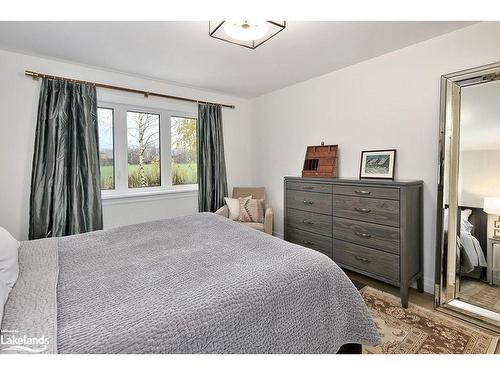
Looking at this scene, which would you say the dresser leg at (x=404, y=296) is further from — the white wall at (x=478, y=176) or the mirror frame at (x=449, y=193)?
the white wall at (x=478, y=176)

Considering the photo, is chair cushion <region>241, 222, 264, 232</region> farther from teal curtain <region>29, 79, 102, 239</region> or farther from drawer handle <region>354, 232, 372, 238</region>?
teal curtain <region>29, 79, 102, 239</region>

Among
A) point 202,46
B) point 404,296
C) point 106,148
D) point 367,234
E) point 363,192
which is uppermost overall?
point 202,46

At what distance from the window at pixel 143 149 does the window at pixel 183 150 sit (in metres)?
0.22

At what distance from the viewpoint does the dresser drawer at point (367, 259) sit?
2273mm

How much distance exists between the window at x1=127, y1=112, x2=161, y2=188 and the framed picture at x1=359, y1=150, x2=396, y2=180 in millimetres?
2673

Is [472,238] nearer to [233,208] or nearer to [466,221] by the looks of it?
[466,221]

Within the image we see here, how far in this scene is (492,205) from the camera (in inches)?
81.9

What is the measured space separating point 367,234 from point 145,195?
2.70 metres

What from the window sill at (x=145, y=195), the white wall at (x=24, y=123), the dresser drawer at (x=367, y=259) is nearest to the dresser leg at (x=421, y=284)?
the dresser drawer at (x=367, y=259)

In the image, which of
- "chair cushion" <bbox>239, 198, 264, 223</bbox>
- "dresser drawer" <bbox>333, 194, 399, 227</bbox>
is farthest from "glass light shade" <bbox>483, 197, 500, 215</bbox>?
"chair cushion" <bbox>239, 198, 264, 223</bbox>

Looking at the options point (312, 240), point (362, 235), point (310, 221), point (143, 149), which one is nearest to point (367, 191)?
point (362, 235)

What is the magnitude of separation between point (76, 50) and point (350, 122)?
297 centimetres

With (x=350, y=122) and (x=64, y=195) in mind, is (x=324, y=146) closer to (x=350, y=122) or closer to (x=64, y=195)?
(x=350, y=122)
